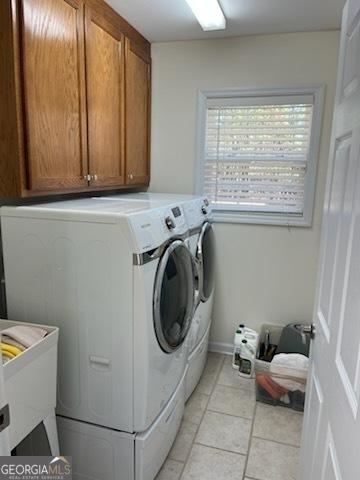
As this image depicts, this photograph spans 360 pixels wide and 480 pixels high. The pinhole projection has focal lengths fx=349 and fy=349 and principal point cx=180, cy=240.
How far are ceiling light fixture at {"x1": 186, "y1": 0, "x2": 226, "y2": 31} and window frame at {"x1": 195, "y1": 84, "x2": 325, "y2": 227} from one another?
1.84ft

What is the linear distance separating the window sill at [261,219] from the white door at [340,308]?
1.33 metres

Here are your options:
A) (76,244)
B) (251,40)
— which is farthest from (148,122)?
(76,244)

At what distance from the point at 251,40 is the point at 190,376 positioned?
7.67 feet

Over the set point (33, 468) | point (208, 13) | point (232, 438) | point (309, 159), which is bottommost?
point (232, 438)

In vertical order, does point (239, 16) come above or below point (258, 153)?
above

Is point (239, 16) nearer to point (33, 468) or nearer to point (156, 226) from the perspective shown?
point (156, 226)

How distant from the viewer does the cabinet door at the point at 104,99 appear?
73.1 inches

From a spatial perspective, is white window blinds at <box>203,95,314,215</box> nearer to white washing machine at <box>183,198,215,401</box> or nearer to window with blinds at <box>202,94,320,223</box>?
window with blinds at <box>202,94,320,223</box>

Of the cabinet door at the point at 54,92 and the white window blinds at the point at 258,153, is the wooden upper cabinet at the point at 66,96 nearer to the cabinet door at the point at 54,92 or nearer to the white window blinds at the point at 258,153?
the cabinet door at the point at 54,92

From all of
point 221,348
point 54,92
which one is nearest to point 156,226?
point 54,92

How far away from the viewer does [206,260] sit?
242 cm

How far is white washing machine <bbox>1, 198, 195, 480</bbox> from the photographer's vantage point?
4.51 feet

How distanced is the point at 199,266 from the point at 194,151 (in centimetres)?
103

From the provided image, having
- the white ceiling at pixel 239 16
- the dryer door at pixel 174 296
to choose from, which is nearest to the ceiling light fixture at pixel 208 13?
the white ceiling at pixel 239 16
